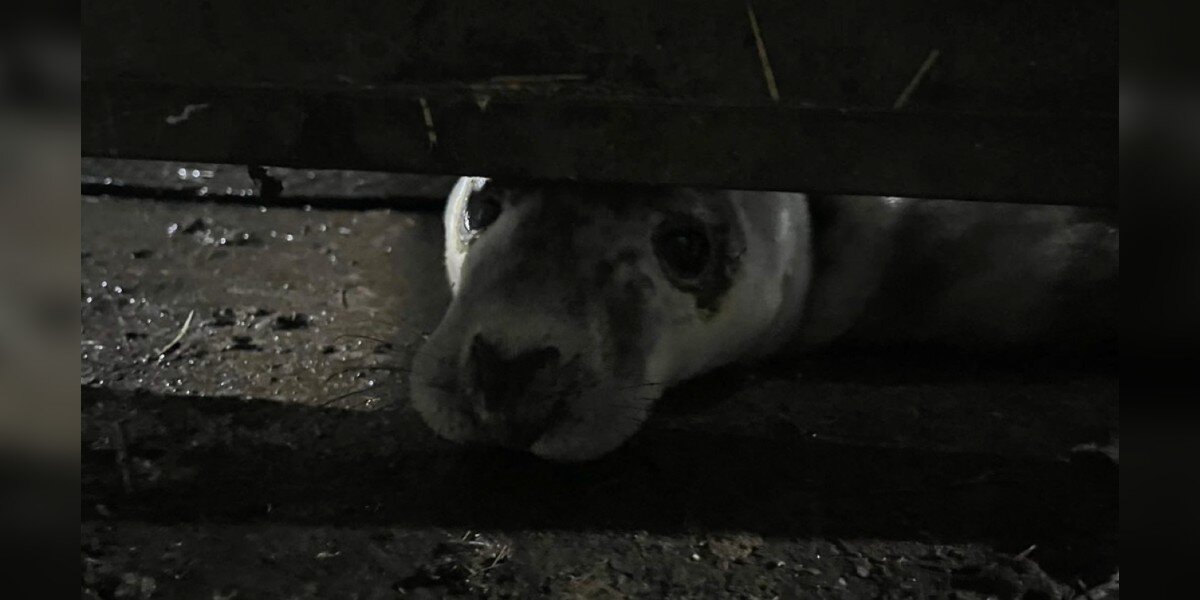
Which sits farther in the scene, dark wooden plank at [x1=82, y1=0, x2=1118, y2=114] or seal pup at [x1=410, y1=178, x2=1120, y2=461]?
seal pup at [x1=410, y1=178, x2=1120, y2=461]

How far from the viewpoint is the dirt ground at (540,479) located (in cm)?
183

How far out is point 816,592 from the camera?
1788 mm

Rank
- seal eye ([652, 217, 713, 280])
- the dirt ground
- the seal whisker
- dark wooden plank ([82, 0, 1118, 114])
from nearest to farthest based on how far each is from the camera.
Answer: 1. dark wooden plank ([82, 0, 1118, 114])
2. the dirt ground
3. seal eye ([652, 217, 713, 280])
4. the seal whisker

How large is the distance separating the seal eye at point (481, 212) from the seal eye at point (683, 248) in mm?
409

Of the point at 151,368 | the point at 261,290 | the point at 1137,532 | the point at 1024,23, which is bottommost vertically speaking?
the point at 1137,532

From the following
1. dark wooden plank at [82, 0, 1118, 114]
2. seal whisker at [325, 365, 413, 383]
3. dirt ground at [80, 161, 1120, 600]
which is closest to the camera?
dark wooden plank at [82, 0, 1118, 114]

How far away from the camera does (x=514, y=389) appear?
1.99m

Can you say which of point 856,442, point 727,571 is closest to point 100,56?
point 727,571

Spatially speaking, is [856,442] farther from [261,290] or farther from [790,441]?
[261,290]

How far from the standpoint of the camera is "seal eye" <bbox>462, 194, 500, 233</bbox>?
2.50 meters

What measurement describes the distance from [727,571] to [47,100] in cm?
132

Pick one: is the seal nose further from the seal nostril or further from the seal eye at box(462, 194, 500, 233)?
the seal eye at box(462, 194, 500, 233)

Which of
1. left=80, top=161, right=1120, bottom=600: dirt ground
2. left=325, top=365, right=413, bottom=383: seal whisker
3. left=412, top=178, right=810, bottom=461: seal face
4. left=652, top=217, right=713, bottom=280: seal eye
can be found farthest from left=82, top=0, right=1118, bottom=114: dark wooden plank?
left=325, top=365, right=413, bottom=383: seal whisker

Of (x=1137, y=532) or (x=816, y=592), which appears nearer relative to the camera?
(x=1137, y=532)
